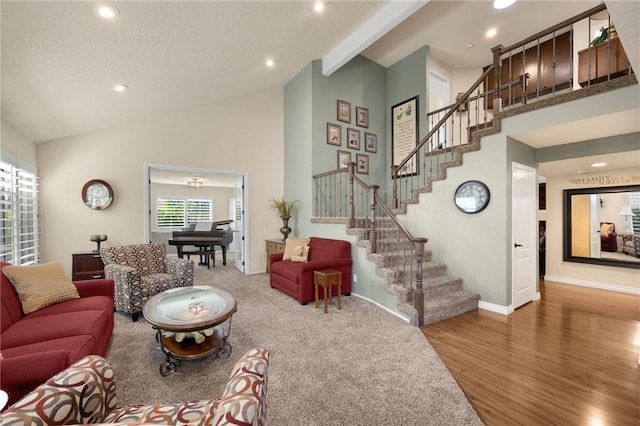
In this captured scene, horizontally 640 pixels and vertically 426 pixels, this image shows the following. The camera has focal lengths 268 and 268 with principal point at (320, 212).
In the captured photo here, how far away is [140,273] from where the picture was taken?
3.79m

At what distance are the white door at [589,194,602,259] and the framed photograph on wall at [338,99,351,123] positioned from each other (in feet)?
16.1

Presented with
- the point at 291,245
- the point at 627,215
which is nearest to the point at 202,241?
the point at 291,245

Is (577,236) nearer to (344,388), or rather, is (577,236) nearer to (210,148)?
(344,388)

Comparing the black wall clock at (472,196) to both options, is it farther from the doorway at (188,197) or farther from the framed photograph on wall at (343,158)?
the doorway at (188,197)

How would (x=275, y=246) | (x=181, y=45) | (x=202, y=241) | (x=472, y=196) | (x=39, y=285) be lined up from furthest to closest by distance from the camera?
(x=202, y=241) → (x=275, y=246) → (x=472, y=196) → (x=181, y=45) → (x=39, y=285)

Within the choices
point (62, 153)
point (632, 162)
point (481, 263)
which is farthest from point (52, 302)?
point (632, 162)

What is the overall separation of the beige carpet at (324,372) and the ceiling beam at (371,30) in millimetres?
4166

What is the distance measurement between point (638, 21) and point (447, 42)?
506 cm

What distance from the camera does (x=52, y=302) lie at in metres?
2.47

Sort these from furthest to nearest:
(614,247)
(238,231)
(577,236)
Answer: (238,231), (577,236), (614,247)

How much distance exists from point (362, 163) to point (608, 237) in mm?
4702

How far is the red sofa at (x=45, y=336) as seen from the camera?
4.67 ft

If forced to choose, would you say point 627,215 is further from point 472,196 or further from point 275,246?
point 275,246

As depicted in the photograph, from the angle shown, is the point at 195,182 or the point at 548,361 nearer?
the point at 548,361
